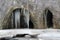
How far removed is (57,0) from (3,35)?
1025 mm

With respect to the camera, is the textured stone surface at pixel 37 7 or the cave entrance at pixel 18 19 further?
the cave entrance at pixel 18 19

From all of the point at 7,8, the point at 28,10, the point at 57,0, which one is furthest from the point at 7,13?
the point at 57,0

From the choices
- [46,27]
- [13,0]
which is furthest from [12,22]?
[46,27]

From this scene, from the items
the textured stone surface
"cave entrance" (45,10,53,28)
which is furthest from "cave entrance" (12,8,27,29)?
"cave entrance" (45,10,53,28)

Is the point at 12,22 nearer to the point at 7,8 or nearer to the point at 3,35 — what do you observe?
the point at 7,8

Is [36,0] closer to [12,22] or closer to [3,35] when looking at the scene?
[12,22]

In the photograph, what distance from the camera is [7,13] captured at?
3059mm

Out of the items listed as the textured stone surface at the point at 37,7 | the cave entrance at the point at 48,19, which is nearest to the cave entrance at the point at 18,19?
the textured stone surface at the point at 37,7

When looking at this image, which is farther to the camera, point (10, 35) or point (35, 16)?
point (35, 16)

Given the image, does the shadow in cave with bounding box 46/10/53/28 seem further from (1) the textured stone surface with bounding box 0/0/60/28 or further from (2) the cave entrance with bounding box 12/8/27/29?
(2) the cave entrance with bounding box 12/8/27/29

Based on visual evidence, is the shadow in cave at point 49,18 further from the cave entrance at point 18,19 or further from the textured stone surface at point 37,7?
the cave entrance at point 18,19

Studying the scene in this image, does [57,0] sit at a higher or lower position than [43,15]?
higher

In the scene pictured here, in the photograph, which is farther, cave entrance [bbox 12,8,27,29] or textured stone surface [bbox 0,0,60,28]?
cave entrance [bbox 12,8,27,29]

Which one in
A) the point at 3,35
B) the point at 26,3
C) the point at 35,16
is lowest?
the point at 3,35
